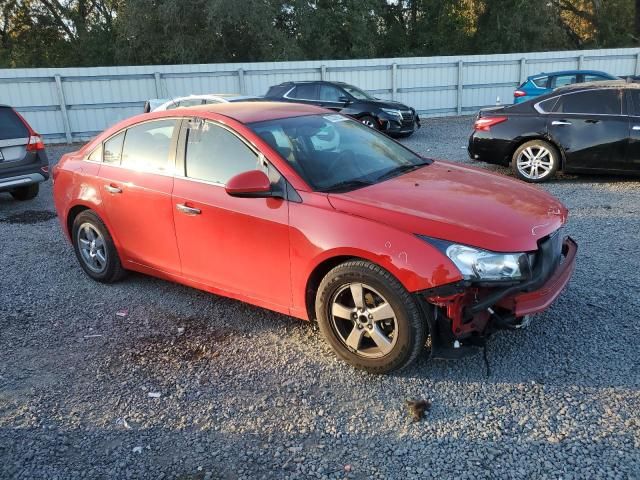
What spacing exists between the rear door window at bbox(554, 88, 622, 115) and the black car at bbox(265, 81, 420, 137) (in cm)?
620

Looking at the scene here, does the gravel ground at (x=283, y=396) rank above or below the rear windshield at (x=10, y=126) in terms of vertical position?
below

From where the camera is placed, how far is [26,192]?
9.30m

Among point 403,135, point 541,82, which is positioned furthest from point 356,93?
point 541,82

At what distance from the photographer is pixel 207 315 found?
181 inches

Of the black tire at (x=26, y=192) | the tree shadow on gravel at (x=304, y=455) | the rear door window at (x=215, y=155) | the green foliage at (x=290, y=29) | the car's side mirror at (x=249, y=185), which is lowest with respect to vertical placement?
the tree shadow on gravel at (x=304, y=455)

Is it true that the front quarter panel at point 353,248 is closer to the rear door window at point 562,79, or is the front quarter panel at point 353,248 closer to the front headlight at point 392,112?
the front headlight at point 392,112

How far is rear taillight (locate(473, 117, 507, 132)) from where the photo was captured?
29.3 ft

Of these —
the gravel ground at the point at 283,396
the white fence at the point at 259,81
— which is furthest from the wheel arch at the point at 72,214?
the white fence at the point at 259,81

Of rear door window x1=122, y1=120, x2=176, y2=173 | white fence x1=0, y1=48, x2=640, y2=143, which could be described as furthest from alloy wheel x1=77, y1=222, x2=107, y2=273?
white fence x1=0, y1=48, x2=640, y2=143

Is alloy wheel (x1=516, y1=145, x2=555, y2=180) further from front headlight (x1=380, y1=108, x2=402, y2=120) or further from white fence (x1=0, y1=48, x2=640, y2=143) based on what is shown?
white fence (x1=0, y1=48, x2=640, y2=143)

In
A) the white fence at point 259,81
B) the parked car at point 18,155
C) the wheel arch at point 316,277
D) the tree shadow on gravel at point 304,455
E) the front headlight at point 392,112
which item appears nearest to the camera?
the tree shadow on gravel at point 304,455

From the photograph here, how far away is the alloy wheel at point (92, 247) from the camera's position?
17.2 ft

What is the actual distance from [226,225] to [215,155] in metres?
0.59

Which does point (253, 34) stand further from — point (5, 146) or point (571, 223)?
point (571, 223)
